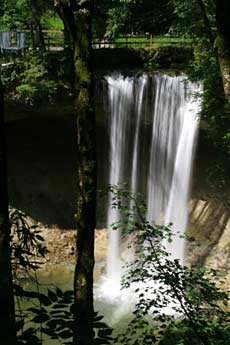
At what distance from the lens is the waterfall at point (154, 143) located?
12430 millimetres

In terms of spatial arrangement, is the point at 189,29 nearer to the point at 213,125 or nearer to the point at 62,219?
the point at 213,125

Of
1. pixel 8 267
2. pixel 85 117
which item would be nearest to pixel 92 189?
pixel 85 117

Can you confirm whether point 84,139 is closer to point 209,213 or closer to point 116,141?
point 209,213

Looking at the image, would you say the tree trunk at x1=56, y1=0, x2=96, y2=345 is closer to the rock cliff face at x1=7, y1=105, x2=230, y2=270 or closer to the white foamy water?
the white foamy water

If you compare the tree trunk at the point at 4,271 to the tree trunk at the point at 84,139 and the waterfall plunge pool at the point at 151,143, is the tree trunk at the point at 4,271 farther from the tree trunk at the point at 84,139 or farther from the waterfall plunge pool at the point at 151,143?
the waterfall plunge pool at the point at 151,143

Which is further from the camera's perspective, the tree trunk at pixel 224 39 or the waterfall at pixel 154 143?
the waterfall at pixel 154 143

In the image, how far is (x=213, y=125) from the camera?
1079 cm

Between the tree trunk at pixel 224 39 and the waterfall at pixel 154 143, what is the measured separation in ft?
28.9

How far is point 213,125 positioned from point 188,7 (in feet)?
9.25

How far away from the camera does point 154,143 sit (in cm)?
1308

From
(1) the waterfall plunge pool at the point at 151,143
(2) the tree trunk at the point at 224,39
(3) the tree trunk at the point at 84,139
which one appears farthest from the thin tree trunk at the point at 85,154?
(1) the waterfall plunge pool at the point at 151,143

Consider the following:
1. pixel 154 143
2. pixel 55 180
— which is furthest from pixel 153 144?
pixel 55 180

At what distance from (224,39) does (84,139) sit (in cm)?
134

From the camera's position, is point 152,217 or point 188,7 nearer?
point 188,7
